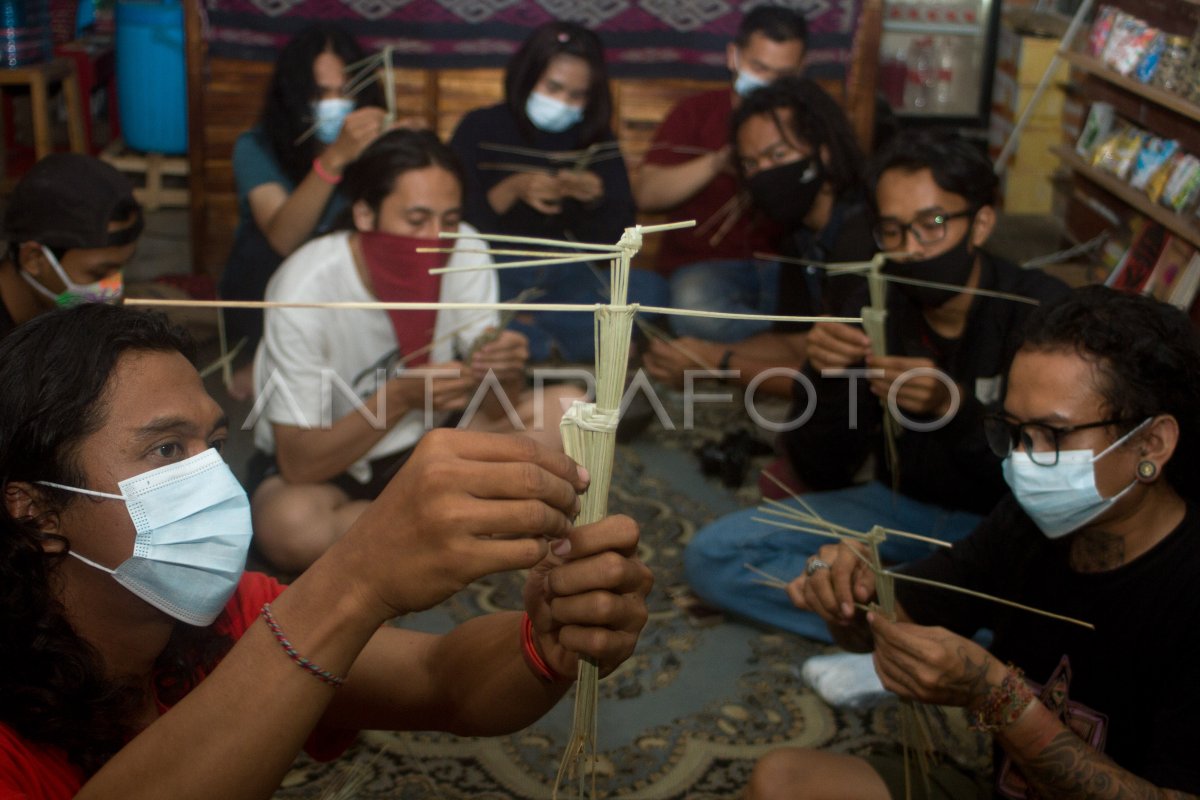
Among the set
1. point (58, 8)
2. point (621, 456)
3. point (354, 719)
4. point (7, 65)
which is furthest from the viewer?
point (58, 8)

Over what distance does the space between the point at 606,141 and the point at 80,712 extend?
3276mm

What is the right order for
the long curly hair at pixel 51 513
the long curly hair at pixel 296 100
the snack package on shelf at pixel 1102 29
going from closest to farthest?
1. the long curly hair at pixel 51 513
2. the snack package on shelf at pixel 1102 29
3. the long curly hair at pixel 296 100

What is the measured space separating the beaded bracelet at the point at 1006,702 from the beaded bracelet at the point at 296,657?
1.04m

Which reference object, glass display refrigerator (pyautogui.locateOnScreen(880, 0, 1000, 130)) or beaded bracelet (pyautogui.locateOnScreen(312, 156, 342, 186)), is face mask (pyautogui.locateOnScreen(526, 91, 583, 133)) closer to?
beaded bracelet (pyautogui.locateOnScreen(312, 156, 342, 186))

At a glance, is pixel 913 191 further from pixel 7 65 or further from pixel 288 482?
pixel 7 65

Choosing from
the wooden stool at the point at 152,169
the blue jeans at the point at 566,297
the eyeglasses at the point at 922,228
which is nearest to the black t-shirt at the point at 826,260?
the eyeglasses at the point at 922,228

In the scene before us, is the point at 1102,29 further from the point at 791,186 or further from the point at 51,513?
the point at 51,513

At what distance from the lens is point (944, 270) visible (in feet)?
9.33

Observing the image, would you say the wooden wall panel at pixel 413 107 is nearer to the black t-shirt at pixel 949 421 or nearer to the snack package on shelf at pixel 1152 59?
the snack package on shelf at pixel 1152 59

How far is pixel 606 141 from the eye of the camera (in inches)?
171

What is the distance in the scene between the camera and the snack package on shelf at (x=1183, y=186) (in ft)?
10.6

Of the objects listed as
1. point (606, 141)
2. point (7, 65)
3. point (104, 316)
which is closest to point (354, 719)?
point (104, 316)

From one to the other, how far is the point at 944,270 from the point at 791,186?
1014 mm

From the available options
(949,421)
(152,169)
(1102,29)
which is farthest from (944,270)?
(152,169)
